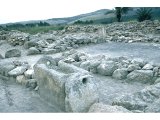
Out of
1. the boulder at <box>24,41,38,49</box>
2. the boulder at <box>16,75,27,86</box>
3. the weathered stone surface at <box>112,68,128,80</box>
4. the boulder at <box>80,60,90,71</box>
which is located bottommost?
the boulder at <box>16,75,27,86</box>

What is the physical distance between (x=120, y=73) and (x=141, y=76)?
0.56 m

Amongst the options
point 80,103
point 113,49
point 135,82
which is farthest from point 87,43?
point 80,103

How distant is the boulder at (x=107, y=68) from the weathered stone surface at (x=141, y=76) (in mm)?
606

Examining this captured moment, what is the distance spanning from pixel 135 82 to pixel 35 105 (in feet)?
8.21

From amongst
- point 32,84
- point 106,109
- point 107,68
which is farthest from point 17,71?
point 106,109

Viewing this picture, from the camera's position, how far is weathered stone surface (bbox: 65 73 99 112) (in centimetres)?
516

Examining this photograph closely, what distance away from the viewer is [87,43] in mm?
13906

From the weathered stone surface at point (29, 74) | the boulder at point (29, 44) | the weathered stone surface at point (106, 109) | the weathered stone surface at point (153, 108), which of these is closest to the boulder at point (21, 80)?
the weathered stone surface at point (29, 74)

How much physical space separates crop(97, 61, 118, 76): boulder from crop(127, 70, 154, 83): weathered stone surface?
1.99ft

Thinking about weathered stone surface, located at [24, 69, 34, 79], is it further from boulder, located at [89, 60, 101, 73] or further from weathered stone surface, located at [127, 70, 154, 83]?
weathered stone surface, located at [127, 70, 154, 83]

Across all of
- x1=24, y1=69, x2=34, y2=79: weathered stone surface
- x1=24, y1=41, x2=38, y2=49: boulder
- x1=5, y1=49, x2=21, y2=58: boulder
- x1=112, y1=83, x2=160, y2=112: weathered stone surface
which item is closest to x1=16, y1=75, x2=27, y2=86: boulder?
x1=24, y1=69, x2=34, y2=79: weathered stone surface

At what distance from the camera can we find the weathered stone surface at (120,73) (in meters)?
7.62

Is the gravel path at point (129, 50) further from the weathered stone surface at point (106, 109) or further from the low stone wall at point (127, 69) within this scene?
the weathered stone surface at point (106, 109)
